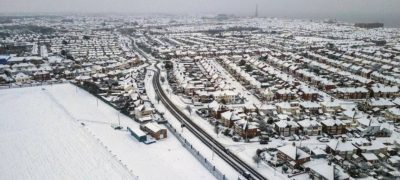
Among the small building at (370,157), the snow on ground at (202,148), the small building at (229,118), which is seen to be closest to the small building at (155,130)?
the snow on ground at (202,148)

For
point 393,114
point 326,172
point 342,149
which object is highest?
point 393,114

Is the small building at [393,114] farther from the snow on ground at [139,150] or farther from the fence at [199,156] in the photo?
the snow on ground at [139,150]

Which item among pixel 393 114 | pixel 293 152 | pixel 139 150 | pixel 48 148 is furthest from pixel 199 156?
pixel 393 114

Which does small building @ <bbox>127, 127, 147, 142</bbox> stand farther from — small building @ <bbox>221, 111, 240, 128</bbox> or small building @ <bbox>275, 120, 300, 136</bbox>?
small building @ <bbox>275, 120, 300, 136</bbox>

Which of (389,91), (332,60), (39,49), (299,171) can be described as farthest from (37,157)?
(39,49)

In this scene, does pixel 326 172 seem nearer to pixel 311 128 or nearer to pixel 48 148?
Result: pixel 311 128

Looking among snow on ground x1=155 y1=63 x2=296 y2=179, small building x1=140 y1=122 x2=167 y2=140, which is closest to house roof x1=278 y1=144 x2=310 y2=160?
snow on ground x1=155 y1=63 x2=296 y2=179

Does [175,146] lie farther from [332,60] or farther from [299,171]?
[332,60]
